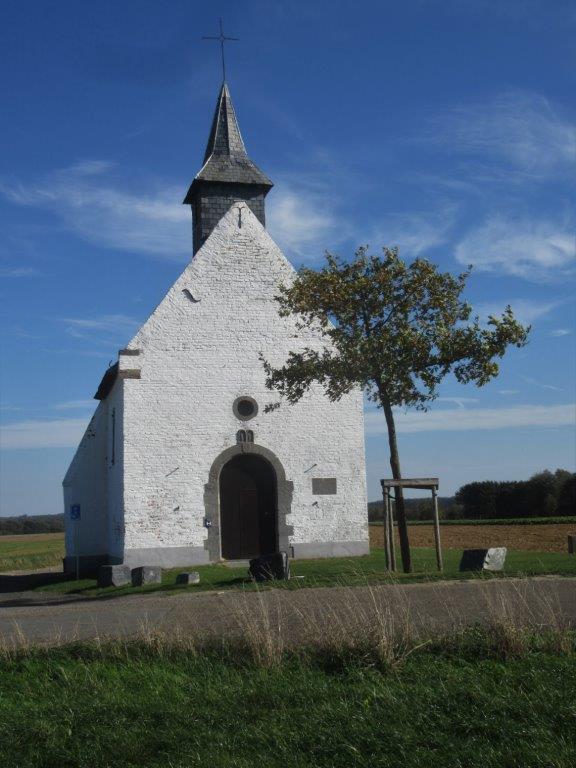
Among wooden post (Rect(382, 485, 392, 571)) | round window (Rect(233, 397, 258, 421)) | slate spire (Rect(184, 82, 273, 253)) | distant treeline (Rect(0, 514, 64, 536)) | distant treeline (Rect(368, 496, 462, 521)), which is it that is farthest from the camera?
distant treeline (Rect(0, 514, 64, 536))

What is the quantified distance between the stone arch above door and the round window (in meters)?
0.77

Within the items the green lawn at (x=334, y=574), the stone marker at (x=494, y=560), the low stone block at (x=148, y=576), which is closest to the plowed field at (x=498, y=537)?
the green lawn at (x=334, y=574)

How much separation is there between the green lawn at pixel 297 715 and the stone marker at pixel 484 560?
6895mm

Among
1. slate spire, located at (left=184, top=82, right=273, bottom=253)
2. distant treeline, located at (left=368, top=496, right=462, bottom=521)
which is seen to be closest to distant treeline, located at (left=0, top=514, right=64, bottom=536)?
distant treeline, located at (left=368, top=496, right=462, bottom=521)

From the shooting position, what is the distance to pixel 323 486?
22.5m

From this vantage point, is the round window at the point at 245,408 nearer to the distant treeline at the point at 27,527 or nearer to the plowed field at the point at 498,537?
the plowed field at the point at 498,537

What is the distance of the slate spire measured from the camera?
24812 mm

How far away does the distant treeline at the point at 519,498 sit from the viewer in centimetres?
4712

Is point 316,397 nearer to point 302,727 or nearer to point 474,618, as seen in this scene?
point 474,618

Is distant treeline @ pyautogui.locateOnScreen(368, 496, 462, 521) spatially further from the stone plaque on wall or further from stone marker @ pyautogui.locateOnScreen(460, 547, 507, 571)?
stone marker @ pyautogui.locateOnScreen(460, 547, 507, 571)

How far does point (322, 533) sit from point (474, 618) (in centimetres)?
1287

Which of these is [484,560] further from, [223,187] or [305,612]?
[223,187]

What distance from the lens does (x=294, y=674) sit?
7863 millimetres

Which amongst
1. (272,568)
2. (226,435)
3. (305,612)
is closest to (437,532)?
(272,568)
